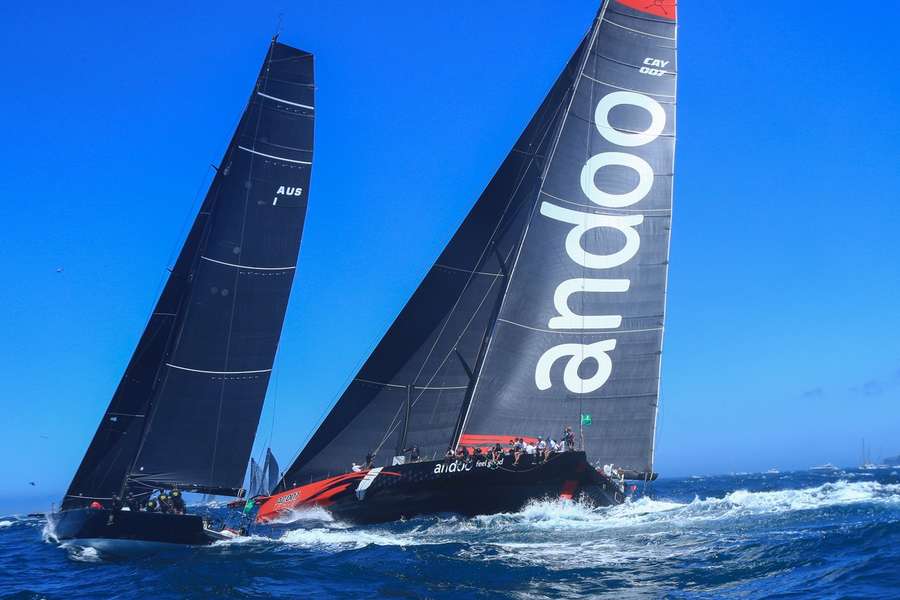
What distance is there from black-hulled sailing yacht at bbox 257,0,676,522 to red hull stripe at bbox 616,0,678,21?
0.16 ft

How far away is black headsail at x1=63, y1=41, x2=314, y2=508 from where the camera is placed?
21906mm

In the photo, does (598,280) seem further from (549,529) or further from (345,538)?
(345,538)

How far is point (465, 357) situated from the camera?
26.5m

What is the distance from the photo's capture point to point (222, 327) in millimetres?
22797

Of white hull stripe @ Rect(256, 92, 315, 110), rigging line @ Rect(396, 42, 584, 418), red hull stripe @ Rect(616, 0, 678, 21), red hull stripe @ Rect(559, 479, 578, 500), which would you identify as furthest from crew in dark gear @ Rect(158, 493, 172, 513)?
red hull stripe @ Rect(616, 0, 678, 21)

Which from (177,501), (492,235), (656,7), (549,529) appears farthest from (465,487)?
(656,7)

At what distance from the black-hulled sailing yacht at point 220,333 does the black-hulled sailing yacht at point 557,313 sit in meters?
3.19

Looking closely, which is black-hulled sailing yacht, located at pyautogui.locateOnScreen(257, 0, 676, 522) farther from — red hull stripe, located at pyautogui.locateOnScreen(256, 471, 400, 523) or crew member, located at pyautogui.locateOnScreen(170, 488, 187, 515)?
crew member, located at pyautogui.locateOnScreen(170, 488, 187, 515)

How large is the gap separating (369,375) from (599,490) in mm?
8267

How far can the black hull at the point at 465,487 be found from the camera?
21.2 meters

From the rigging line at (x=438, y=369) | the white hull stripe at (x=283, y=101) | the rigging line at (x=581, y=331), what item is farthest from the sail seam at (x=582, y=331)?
the white hull stripe at (x=283, y=101)

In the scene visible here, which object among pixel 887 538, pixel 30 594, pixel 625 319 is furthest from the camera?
pixel 625 319

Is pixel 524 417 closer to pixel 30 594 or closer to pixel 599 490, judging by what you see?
pixel 599 490

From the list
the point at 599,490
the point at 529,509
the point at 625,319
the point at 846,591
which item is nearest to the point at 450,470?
the point at 529,509
